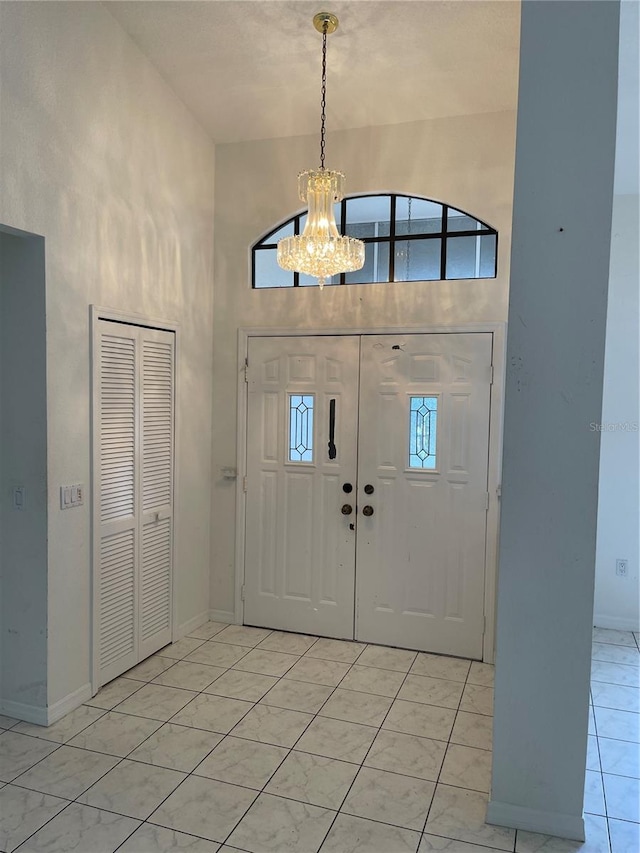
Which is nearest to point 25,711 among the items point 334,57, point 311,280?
point 311,280

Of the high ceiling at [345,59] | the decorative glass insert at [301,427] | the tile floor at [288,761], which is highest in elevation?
the high ceiling at [345,59]

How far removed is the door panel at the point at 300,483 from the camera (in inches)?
160

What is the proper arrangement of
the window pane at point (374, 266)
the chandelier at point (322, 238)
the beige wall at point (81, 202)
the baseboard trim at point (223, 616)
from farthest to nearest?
the baseboard trim at point (223, 616) → the window pane at point (374, 266) → the chandelier at point (322, 238) → the beige wall at point (81, 202)

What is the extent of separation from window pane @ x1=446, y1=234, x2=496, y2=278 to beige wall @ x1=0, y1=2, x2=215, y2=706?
1687 mm

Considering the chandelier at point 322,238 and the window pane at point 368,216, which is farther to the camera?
the window pane at point 368,216

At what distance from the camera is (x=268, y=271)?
4.25m

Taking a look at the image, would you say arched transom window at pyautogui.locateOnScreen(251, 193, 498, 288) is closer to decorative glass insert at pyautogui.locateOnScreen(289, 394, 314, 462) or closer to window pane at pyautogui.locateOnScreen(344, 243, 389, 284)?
window pane at pyautogui.locateOnScreen(344, 243, 389, 284)

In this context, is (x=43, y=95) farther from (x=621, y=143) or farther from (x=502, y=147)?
(x=621, y=143)

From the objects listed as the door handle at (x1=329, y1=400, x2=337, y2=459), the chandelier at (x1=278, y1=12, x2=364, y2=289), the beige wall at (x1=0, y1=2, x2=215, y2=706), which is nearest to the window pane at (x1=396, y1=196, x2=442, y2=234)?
the chandelier at (x1=278, y1=12, x2=364, y2=289)

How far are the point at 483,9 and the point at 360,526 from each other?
2874 millimetres

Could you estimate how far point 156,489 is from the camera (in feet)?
12.6

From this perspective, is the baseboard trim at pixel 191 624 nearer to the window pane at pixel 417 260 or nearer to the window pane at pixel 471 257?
the window pane at pixel 417 260

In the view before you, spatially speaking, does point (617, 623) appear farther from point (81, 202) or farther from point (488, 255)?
point (81, 202)

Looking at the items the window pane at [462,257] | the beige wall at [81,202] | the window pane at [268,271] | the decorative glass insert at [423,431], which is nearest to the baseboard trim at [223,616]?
the beige wall at [81,202]
